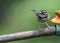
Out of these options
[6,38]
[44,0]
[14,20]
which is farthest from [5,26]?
[6,38]

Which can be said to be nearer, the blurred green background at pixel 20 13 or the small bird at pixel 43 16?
the small bird at pixel 43 16

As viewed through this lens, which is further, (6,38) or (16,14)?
(16,14)

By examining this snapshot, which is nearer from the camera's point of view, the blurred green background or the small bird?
the small bird

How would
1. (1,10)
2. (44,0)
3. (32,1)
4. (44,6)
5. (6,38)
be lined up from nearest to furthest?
(6,38), (44,6), (44,0), (32,1), (1,10)

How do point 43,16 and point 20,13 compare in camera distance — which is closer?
point 43,16

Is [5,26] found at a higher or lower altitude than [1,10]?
lower

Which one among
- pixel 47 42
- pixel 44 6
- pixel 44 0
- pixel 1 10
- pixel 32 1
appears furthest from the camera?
pixel 1 10

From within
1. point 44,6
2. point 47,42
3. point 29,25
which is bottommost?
point 47,42

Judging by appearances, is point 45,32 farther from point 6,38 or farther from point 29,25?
point 29,25
